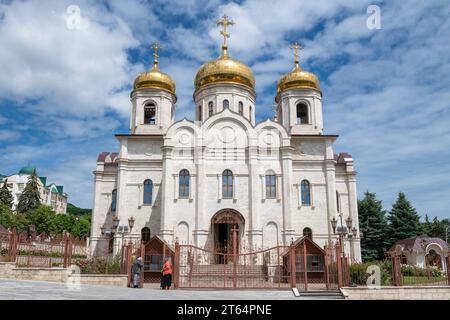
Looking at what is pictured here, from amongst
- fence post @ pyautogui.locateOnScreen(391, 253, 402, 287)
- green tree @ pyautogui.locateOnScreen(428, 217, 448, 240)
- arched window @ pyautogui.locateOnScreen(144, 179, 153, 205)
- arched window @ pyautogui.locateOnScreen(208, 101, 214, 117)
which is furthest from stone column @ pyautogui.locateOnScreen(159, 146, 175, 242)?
green tree @ pyautogui.locateOnScreen(428, 217, 448, 240)

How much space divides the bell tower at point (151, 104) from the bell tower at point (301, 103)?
8.83 m

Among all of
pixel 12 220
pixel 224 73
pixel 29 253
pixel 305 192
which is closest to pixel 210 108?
pixel 224 73

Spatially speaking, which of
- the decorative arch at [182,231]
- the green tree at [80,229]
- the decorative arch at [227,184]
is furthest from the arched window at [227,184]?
the green tree at [80,229]

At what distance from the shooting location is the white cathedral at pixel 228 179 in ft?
84.6

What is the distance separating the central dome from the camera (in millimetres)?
30125

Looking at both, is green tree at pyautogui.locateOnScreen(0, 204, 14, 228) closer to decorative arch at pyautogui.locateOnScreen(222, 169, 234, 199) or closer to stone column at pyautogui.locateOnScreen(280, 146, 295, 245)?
decorative arch at pyautogui.locateOnScreen(222, 169, 234, 199)

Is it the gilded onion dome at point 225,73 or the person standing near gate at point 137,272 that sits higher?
the gilded onion dome at point 225,73

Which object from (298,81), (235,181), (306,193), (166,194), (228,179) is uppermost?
(298,81)

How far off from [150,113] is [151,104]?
73 centimetres

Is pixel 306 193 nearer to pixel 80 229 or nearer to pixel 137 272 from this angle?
pixel 137 272

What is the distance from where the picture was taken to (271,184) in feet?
87.4

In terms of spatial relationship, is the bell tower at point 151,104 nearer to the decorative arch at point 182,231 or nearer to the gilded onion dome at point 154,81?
the gilded onion dome at point 154,81

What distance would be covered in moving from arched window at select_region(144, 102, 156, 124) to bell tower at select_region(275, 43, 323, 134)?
9880mm
